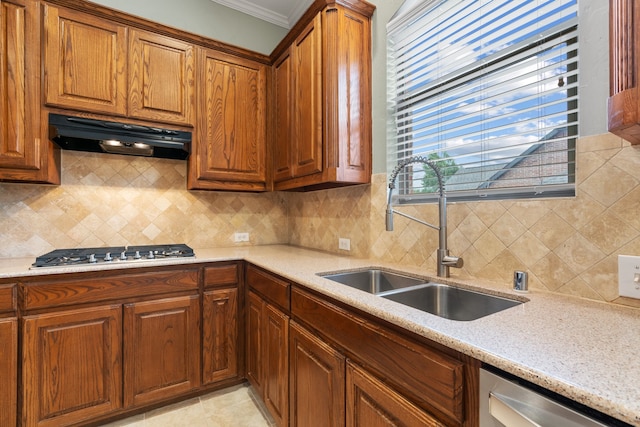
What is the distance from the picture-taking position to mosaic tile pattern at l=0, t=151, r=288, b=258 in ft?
6.68

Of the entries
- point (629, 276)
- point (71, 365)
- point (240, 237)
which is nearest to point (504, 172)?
point (629, 276)

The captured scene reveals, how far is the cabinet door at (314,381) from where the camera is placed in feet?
3.78

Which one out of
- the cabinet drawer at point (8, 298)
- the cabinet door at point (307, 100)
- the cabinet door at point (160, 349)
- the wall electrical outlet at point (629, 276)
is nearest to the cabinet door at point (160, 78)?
the cabinet door at point (307, 100)

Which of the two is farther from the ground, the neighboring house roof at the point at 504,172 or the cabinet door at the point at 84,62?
the cabinet door at the point at 84,62

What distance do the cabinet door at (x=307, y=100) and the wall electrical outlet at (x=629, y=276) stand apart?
1.41m

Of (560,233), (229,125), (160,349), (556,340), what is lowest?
(160,349)

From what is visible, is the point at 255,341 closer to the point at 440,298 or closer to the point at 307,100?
the point at 440,298

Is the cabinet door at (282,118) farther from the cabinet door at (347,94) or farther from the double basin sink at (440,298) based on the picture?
the double basin sink at (440,298)

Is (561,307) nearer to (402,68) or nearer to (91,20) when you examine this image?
(402,68)

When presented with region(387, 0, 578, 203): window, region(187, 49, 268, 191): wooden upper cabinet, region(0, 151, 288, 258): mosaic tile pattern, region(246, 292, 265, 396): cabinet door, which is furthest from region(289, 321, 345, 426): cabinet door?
region(0, 151, 288, 258): mosaic tile pattern

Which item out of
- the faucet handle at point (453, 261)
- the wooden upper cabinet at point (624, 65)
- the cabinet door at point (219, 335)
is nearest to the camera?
the wooden upper cabinet at point (624, 65)

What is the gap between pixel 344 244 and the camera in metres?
2.17

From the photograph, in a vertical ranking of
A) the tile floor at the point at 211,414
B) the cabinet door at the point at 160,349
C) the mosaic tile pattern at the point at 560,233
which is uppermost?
the mosaic tile pattern at the point at 560,233

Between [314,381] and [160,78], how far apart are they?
219 cm
